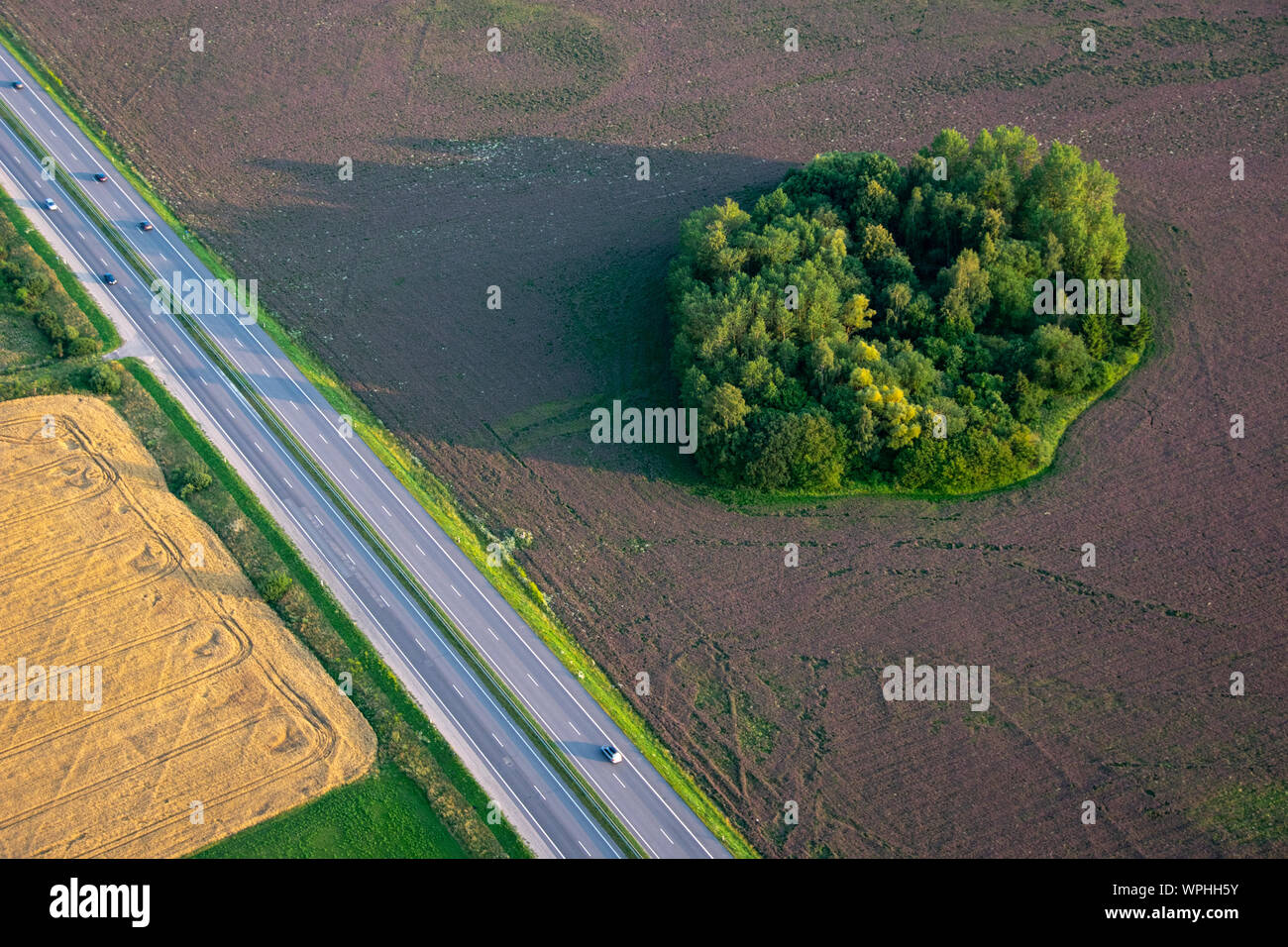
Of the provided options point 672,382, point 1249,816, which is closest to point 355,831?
point 672,382

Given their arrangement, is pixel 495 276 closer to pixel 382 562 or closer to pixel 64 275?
pixel 382 562

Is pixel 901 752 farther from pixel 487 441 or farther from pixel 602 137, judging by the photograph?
pixel 602 137

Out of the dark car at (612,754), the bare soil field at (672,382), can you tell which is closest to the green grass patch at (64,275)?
the bare soil field at (672,382)

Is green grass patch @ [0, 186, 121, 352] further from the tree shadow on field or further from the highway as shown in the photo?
the tree shadow on field

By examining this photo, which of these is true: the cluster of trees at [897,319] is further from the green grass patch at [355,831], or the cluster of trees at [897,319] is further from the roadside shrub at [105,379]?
the roadside shrub at [105,379]

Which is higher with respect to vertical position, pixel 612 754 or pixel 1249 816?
pixel 612 754

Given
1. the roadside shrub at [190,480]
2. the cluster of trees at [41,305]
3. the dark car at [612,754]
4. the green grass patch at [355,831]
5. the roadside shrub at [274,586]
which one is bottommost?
the green grass patch at [355,831]
